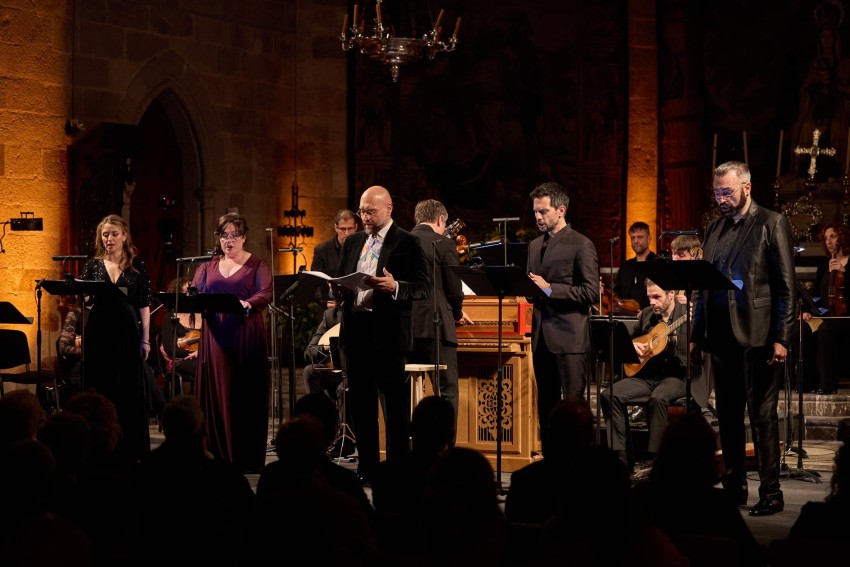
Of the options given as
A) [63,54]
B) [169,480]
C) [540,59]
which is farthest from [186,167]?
[169,480]

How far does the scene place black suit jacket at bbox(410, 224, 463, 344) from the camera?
318 inches

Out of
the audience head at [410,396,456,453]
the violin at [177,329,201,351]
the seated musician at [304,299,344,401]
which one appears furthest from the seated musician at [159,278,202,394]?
the audience head at [410,396,456,453]

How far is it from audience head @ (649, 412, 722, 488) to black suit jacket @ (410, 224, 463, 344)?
4.23m

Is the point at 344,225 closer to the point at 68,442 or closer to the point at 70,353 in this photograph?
the point at 70,353

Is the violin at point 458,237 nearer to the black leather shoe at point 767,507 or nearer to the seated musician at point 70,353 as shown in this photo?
the black leather shoe at point 767,507

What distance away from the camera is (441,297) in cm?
811

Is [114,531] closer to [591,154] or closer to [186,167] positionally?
[186,167]

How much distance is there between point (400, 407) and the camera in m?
7.38

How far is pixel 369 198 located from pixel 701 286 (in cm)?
205

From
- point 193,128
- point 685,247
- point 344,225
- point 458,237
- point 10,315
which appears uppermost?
point 193,128

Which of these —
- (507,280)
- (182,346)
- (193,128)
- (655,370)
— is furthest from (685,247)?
(193,128)

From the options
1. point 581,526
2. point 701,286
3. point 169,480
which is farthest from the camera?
point 701,286

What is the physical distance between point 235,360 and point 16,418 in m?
3.40

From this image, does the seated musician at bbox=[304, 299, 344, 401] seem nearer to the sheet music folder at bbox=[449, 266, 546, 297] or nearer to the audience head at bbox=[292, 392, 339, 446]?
the sheet music folder at bbox=[449, 266, 546, 297]
